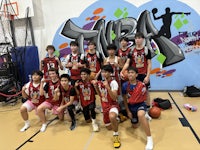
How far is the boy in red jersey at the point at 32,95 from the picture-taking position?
136 inches

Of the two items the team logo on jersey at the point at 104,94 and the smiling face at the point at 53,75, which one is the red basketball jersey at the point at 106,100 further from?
the smiling face at the point at 53,75

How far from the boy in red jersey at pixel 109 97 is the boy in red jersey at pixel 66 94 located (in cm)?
49

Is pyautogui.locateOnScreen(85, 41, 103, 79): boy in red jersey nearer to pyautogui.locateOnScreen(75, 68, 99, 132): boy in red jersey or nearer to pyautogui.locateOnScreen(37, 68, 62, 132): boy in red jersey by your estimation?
pyautogui.locateOnScreen(75, 68, 99, 132): boy in red jersey

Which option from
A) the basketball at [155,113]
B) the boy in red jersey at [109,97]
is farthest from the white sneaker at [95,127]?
the basketball at [155,113]

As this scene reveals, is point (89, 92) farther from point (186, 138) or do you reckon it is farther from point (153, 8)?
point (153, 8)

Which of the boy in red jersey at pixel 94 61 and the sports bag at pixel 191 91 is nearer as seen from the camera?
the boy in red jersey at pixel 94 61

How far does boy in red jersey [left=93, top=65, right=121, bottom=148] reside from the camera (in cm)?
285

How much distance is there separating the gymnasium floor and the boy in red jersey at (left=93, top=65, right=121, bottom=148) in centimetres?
15

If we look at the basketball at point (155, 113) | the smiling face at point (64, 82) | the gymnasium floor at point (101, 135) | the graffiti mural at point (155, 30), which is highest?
the graffiti mural at point (155, 30)

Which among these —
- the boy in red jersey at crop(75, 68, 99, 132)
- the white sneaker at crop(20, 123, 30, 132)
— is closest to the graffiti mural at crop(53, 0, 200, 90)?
the boy in red jersey at crop(75, 68, 99, 132)

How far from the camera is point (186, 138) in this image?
2809 mm

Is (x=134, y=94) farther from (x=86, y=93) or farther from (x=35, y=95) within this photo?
(x=35, y=95)

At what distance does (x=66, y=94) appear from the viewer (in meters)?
3.45

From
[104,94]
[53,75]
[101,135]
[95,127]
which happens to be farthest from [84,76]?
[101,135]
